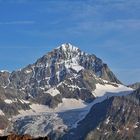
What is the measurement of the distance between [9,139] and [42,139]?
209 inches

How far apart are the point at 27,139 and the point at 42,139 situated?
14.3 feet

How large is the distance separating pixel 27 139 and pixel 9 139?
2363 mm

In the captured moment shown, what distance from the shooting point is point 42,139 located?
79.1m

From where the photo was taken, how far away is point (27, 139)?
8294 centimetres

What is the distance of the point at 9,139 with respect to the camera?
270ft
